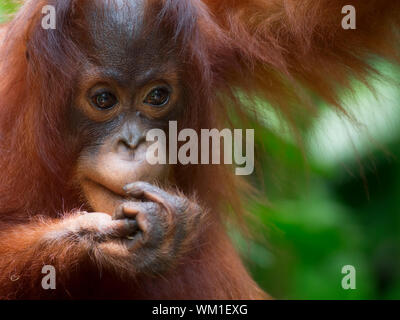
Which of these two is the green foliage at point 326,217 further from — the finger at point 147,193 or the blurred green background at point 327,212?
the finger at point 147,193

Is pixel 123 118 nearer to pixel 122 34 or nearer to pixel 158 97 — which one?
pixel 158 97

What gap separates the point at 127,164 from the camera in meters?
1.72

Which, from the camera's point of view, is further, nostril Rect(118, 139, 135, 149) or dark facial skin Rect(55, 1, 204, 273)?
nostril Rect(118, 139, 135, 149)

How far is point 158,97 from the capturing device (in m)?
1.88

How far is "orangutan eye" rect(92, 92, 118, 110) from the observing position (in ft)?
5.97

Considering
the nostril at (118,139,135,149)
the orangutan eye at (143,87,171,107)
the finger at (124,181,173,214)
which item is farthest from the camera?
the orangutan eye at (143,87,171,107)

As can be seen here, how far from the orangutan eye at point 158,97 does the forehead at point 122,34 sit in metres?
0.08

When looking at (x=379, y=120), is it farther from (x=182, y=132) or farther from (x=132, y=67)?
(x=132, y=67)

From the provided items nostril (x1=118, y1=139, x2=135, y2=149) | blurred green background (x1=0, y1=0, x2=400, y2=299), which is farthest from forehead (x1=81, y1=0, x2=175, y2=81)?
blurred green background (x1=0, y1=0, x2=400, y2=299)

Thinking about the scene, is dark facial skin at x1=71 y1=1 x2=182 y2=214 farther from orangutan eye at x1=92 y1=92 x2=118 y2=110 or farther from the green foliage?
the green foliage

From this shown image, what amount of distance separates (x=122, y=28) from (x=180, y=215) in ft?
1.73

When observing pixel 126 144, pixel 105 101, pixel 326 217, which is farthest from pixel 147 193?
pixel 326 217

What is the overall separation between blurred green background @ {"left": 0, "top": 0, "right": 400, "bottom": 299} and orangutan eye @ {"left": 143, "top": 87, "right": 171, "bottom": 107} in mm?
655
